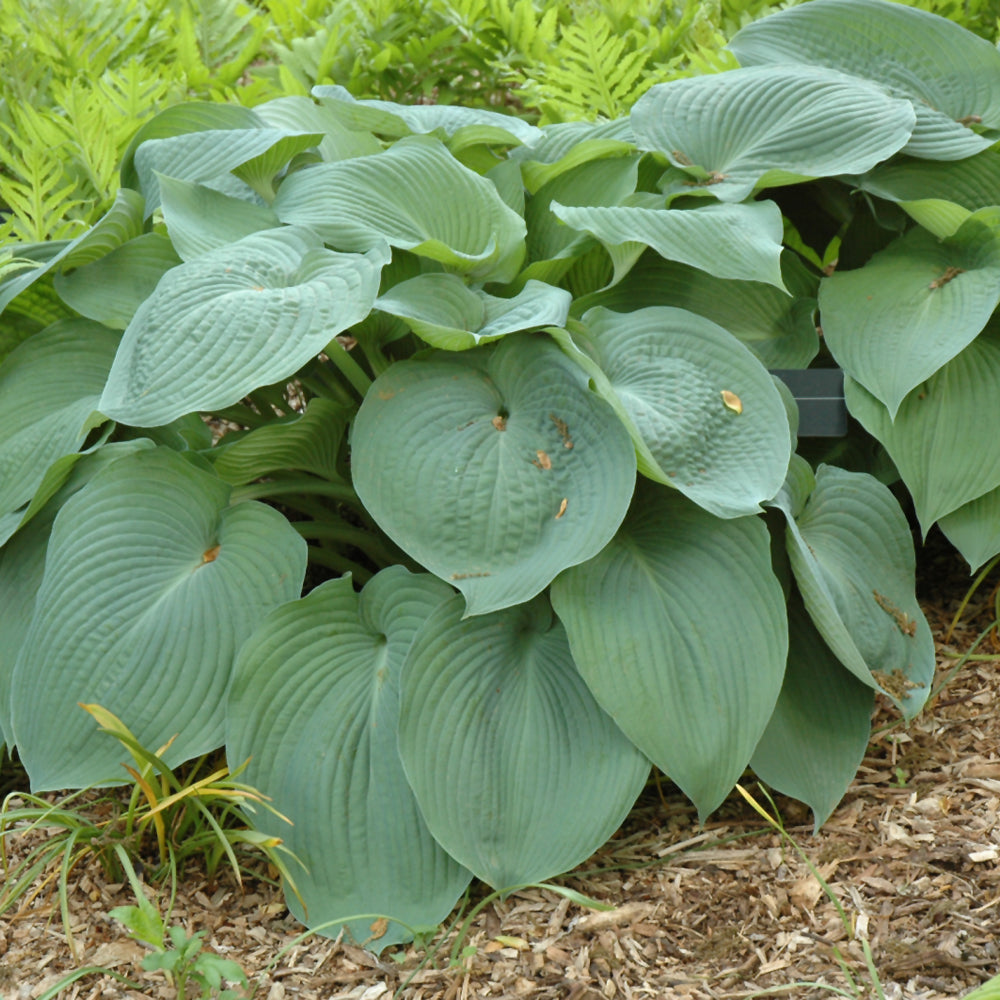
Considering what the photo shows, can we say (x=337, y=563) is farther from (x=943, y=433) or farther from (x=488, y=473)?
(x=943, y=433)

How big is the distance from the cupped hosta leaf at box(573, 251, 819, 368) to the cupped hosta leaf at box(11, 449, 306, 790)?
827mm

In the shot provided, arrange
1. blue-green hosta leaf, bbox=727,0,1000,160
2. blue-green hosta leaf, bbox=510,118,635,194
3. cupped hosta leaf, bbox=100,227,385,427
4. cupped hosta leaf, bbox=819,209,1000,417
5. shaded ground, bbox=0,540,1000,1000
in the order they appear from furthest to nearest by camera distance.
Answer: blue-green hosta leaf, bbox=727,0,1000,160
blue-green hosta leaf, bbox=510,118,635,194
cupped hosta leaf, bbox=819,209,1000,417
cupped hosta leaf, bbox=100,227,385,427
shaded ground, bbox=0,540,1000,1000

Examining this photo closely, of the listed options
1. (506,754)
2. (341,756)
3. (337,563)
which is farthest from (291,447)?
(506,754)

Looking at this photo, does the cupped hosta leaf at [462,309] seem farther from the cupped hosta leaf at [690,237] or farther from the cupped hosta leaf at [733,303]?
the cupped hosta leaf at [733,303]

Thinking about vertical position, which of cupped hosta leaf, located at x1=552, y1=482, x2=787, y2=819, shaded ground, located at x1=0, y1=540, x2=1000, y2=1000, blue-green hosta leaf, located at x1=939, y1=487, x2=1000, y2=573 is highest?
cupped hosta leaf, located at x1=552, y1=482, x2=787, y2=819

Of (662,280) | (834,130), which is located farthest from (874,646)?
(834,130)

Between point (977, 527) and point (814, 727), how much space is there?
505 millimetres

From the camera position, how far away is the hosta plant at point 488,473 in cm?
166

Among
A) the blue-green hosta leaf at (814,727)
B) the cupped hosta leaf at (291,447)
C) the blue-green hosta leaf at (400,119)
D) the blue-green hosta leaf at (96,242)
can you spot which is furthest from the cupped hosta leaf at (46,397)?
the blue-green hosta leaf at (814,727)

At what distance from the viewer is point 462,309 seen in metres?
1.87

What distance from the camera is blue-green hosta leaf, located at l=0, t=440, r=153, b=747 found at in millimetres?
1890

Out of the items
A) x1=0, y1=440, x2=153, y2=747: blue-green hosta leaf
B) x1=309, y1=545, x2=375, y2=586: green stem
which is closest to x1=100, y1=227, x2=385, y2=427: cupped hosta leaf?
x1=0, y1=440, x2=153, y2=747: blue-green hosta leaf

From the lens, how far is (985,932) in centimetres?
149

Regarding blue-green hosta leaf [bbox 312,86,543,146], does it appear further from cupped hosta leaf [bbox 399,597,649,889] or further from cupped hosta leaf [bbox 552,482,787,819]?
cupped hosta leaf [bbox 399,597,649,889]
